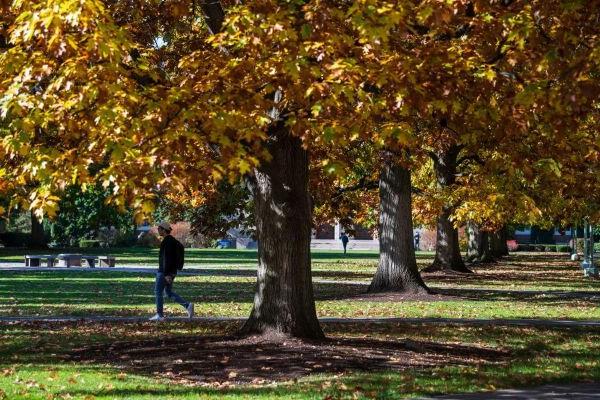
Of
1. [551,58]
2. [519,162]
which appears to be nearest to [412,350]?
[519,162]

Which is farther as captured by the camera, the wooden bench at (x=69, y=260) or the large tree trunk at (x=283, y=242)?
the wooden bench at (x=69, y=260)

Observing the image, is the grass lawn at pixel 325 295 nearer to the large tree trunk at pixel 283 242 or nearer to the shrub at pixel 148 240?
the large tree trunk at pixel 283 242

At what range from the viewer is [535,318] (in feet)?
69.0

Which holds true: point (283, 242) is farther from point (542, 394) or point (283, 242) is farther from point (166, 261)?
point (166, 261)

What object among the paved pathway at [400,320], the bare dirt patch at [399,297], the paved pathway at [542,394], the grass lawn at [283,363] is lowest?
the paved pathway at [542,394]

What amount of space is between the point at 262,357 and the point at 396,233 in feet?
47.0

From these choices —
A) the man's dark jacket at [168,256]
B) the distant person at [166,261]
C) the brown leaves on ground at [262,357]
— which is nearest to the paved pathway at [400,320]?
the distant person at [166,261]

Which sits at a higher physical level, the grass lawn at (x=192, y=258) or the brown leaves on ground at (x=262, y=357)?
the grass lawn at (x=192, y=258)

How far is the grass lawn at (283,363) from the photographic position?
11414mm

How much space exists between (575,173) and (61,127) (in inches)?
683

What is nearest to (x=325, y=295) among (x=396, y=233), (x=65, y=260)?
(x=396, y=233)

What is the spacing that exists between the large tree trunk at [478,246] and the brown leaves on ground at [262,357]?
133 feet

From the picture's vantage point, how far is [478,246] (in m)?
57.0

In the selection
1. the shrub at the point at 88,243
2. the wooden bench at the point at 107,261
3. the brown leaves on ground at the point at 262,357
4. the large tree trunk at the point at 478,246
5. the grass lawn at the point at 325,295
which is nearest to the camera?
the brown leaves on ground at the point at 262,357
